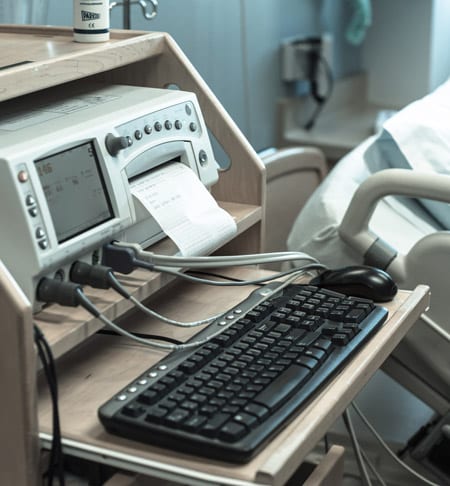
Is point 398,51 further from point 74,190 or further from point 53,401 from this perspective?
point 53,401

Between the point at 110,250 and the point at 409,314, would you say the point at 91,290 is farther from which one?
the point at 409,314

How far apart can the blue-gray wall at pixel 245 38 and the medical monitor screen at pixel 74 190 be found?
3.12 feet

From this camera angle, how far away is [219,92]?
99.5 inches

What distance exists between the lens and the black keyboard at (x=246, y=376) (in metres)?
0.95

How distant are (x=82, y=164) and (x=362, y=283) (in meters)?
0.44

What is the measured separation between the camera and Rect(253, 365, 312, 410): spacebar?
1.00m

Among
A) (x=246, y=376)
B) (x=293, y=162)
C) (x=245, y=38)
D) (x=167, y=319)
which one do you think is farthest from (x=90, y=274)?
(x=245, y=38)

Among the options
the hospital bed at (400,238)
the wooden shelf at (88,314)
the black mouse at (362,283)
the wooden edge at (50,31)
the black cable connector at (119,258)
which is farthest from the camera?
the hospital bed at (400,238)

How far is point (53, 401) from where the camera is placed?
99cm

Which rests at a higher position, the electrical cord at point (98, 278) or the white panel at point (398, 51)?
the electrical cord at point (98, 278)

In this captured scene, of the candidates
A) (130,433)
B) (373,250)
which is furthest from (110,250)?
(373,250)

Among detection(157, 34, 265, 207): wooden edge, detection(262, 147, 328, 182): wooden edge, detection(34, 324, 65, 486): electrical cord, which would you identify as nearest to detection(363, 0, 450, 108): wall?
detection(262, 147, 328, 182): wooden edge

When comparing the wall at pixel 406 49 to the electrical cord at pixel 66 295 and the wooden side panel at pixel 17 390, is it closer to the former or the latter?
the electrical cord at pixel 66 295

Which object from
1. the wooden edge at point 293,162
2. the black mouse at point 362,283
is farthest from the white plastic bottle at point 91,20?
the wooden edge at point 293,162
